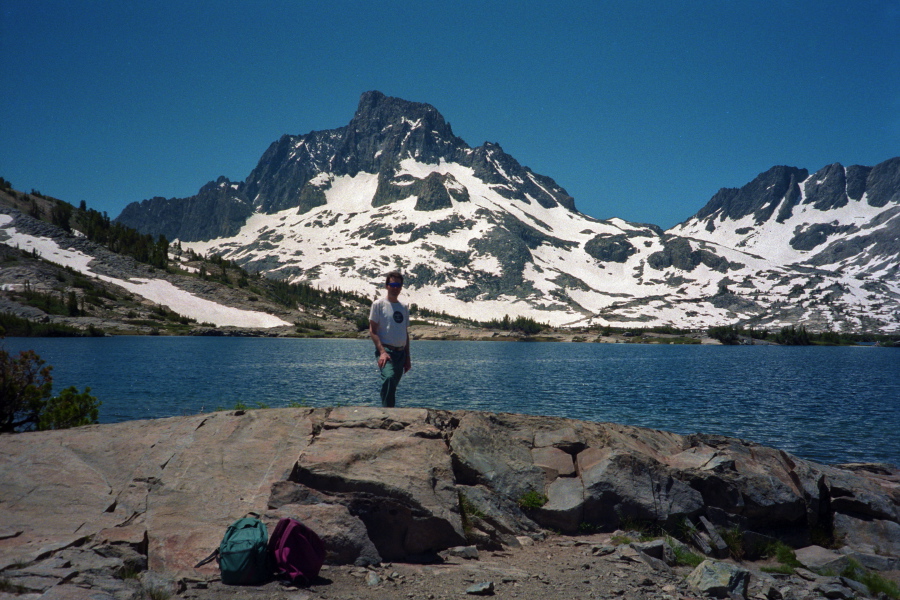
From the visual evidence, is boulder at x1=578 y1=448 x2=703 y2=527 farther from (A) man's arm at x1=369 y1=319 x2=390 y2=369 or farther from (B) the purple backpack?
(B) the purple backpack

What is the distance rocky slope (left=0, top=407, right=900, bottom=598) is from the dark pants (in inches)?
24.0

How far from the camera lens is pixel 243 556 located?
26.0 feet

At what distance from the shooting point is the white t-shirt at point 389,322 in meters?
13.0

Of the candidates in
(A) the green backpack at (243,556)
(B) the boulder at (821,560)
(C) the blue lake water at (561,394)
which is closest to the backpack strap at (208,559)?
(A) the green backpack at (243,556)

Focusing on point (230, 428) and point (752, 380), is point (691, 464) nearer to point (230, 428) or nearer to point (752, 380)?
point (230, 428)

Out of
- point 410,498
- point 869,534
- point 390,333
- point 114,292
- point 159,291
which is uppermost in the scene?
point 159,291

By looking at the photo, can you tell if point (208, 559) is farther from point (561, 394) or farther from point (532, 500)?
point (561, 394)

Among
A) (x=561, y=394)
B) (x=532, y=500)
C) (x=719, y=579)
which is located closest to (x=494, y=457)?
(x=532, y=500)

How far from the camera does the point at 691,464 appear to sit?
46.8 feet

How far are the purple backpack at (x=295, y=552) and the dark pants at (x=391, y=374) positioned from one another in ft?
15.6

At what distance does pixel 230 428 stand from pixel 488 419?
6.59m

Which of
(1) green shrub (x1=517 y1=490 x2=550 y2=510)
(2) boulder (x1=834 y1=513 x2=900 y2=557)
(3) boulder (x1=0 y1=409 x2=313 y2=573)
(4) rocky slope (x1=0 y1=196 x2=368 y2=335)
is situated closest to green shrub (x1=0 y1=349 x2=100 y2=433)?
(3) boulder (x1=0 y1=409 x2=313 y2=573)

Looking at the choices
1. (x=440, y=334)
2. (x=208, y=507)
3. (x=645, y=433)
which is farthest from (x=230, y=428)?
(x=440, y=334)

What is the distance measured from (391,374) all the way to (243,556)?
231 inches
